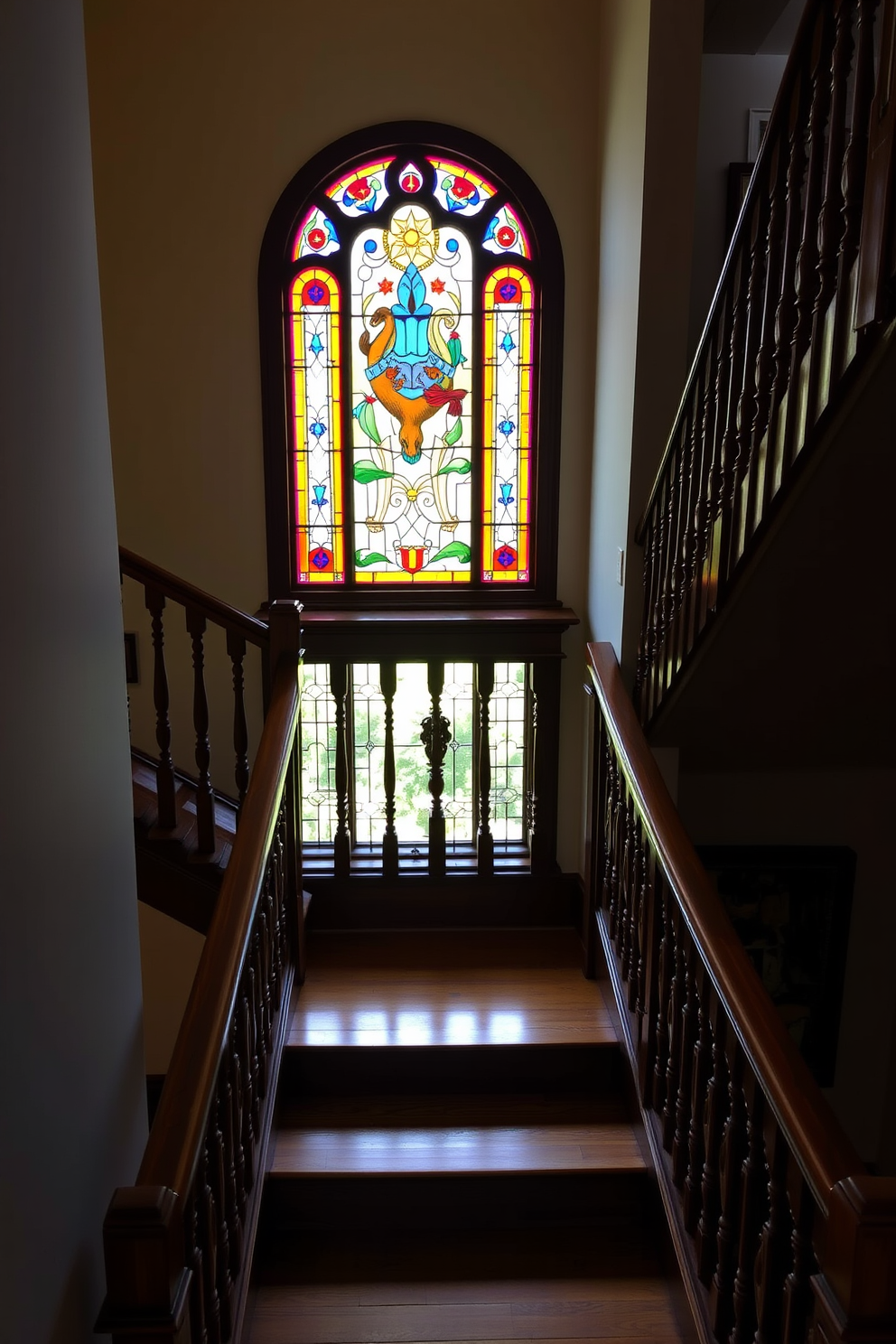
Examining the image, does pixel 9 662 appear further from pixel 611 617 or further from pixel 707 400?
pixel 611 617

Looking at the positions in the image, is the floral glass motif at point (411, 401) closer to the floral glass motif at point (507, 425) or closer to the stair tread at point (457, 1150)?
the floral glass motif at point (507, 425)

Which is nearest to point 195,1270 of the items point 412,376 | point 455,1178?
point 455,1178

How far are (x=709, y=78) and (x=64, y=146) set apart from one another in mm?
3115

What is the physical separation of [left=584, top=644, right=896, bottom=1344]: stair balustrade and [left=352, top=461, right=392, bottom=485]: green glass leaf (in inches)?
55.9

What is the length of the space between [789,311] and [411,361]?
2.19m

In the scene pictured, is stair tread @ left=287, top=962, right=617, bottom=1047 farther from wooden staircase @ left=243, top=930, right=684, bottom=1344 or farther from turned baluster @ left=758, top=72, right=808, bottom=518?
turned baluster @ left=758, top=72, right=808, bottom=518

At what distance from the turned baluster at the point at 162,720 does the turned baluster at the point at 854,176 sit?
2099 millimetres

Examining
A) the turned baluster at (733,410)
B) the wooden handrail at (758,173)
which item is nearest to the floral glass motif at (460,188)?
the wooden handrail at (758,173)

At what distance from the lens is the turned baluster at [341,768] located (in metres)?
3.76

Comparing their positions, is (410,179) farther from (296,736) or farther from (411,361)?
(296,736)

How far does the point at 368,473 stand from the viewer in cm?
403

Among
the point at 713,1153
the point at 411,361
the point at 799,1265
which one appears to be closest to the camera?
the point at 799,1265

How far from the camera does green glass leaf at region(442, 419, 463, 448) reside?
4008 mm

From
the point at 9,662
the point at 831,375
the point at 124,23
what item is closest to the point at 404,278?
the point at 124,23
